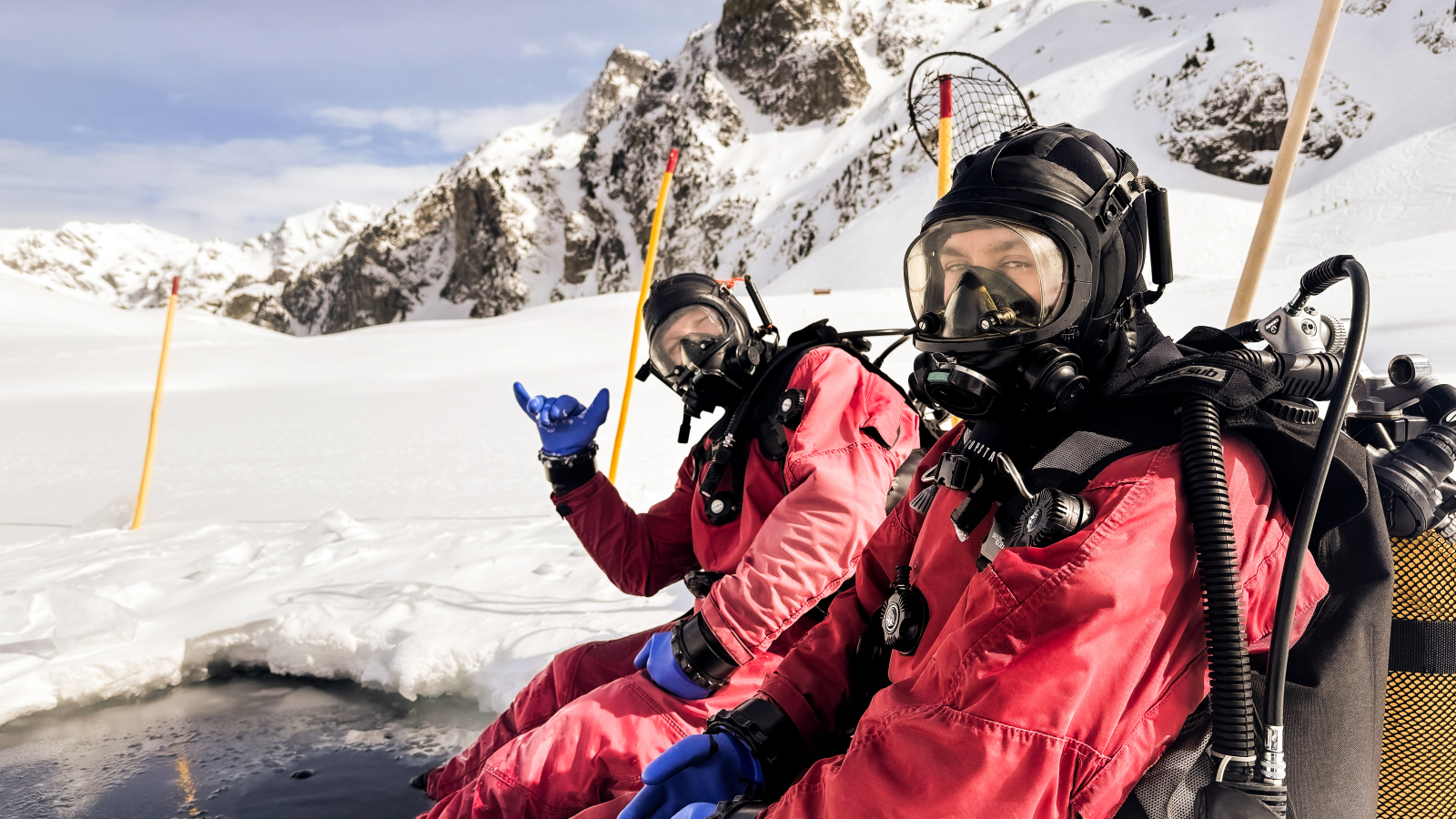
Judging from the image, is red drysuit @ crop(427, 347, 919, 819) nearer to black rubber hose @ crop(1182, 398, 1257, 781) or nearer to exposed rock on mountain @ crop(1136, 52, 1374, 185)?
black rubber hose @ crop(1182, 398, 1257, 781)

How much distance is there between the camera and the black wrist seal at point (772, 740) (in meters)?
1.59

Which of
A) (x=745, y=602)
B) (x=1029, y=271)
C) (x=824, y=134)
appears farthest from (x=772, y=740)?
(x=824, y=134)

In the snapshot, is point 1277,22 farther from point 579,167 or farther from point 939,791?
point 579,167

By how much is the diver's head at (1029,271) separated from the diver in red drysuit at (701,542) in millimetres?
869

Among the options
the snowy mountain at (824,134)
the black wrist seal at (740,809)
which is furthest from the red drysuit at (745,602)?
the snowy mountain at (824,134)

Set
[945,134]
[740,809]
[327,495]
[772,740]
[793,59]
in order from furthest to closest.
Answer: [793,59] → [327,495] → [945,134] → [772,740] → [740,809]

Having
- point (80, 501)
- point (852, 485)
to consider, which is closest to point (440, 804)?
point (852, 485)

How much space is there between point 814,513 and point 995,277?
96cm

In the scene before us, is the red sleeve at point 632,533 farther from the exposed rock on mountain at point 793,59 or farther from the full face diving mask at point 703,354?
the exposed rock on mountain at point 793,59

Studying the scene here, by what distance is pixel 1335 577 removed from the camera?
1179 mm

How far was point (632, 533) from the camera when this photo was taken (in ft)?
9.48

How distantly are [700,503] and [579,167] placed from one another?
84.1 metres

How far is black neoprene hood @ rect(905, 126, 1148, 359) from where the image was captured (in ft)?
4.44

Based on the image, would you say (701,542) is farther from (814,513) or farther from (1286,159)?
(1286,159)
